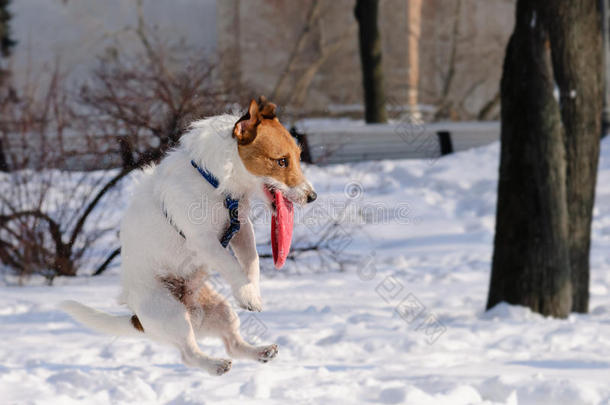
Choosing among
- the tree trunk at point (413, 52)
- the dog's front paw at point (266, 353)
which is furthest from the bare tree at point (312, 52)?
the dog's front paw at point (266, 353)

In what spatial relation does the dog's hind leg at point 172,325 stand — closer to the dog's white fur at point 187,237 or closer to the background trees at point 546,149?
the dog's white fur at point 187,237

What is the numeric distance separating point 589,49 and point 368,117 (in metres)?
10.2

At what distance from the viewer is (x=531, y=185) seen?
23.3ft

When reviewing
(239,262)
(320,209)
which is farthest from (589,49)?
(239,262)

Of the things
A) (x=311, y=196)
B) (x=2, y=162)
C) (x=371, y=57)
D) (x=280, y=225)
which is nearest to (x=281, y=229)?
(x=280, y=225)

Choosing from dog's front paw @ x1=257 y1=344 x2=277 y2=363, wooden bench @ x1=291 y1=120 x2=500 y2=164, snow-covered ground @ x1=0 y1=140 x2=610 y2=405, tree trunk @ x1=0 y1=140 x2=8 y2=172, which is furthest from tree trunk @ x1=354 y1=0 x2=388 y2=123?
dog's front paw @ x1=257 y1=344 x2=277 y2=363

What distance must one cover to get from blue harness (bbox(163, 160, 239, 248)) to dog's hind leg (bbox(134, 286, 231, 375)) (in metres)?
0.21

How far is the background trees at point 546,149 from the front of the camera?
6.95m

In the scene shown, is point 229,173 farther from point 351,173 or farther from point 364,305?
point 351,173

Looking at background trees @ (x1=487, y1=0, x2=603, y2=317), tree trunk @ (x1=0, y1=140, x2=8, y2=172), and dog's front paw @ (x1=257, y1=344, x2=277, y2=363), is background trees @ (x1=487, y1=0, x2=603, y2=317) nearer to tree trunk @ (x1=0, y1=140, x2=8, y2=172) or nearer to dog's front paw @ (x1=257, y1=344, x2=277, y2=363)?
tree trunk @ (x1=0, y1=140, x2=8, y2=172)

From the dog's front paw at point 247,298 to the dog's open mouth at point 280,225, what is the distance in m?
0.22

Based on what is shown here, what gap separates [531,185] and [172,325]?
18.9 ft

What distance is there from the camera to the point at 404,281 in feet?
28.8

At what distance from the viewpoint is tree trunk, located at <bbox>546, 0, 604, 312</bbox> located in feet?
23.0
